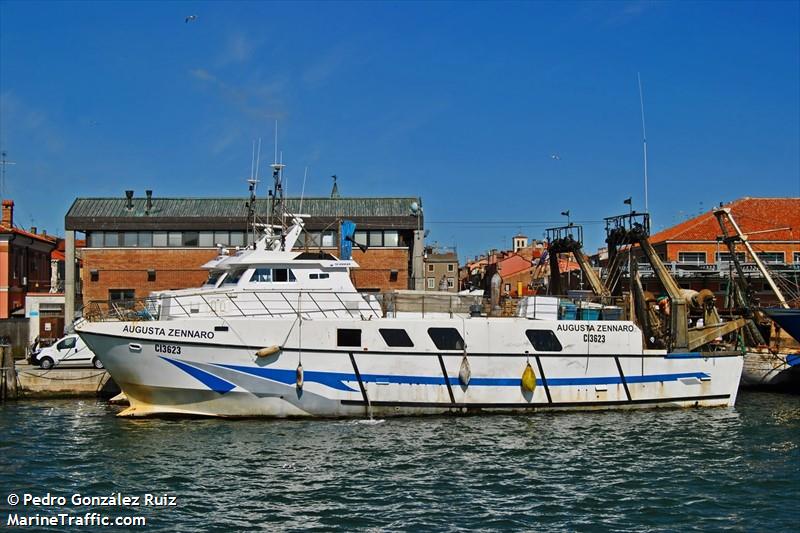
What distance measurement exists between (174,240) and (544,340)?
2118 cm

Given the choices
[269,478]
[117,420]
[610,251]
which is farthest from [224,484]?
[610,251]

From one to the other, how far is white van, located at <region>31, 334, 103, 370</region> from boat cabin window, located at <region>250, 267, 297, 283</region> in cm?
923

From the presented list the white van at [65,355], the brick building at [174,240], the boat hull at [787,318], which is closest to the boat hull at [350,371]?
the boat hull at [787,318]

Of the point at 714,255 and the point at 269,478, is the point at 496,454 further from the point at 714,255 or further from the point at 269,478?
the point at 714,255

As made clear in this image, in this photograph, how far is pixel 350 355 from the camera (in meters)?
20.0

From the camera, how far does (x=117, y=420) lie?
20.3 metres

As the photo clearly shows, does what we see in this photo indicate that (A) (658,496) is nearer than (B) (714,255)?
Yes

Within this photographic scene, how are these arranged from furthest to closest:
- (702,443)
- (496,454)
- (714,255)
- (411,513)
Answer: (714,255), (702,443), (496,454), (411,513)

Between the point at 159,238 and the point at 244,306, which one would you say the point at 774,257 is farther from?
the point at 244,306

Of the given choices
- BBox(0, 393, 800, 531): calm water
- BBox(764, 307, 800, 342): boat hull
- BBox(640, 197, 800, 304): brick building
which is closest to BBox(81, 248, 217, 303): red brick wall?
BBox(0, 393, 800, 531): calm water

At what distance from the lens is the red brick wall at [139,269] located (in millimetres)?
35250

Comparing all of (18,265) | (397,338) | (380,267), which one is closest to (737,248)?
(380,267)

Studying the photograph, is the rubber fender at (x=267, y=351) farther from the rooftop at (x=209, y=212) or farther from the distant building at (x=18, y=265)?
the distant building at (x=18, y=265)

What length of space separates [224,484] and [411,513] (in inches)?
150
